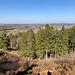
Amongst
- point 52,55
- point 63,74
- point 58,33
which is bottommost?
point 52,55

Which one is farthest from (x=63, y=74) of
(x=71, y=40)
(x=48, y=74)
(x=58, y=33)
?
(x=71, y=40)

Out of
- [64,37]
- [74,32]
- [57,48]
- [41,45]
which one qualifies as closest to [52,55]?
[57,48]

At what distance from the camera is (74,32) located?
2689cm

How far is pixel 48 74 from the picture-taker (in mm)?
8945

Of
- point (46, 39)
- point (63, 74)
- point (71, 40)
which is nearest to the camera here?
point (63, 74)

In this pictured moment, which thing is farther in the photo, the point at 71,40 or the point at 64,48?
the point at 71,40

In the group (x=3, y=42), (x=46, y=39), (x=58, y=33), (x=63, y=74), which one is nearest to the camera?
(x=63, y=74)

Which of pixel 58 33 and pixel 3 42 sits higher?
pixel 58 33

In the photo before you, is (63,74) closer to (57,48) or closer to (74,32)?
(57,48)

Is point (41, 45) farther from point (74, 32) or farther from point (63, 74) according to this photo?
point (63, 74)

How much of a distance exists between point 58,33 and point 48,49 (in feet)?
18.8

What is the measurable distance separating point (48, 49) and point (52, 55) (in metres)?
3.98

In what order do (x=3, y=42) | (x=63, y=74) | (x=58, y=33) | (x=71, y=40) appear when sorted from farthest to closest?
(x=3, y=42) < (x=71, y=40) < (x=58, y=33) < (x=63, y=74)

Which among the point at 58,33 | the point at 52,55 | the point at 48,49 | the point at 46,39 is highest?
the point at 58,33
